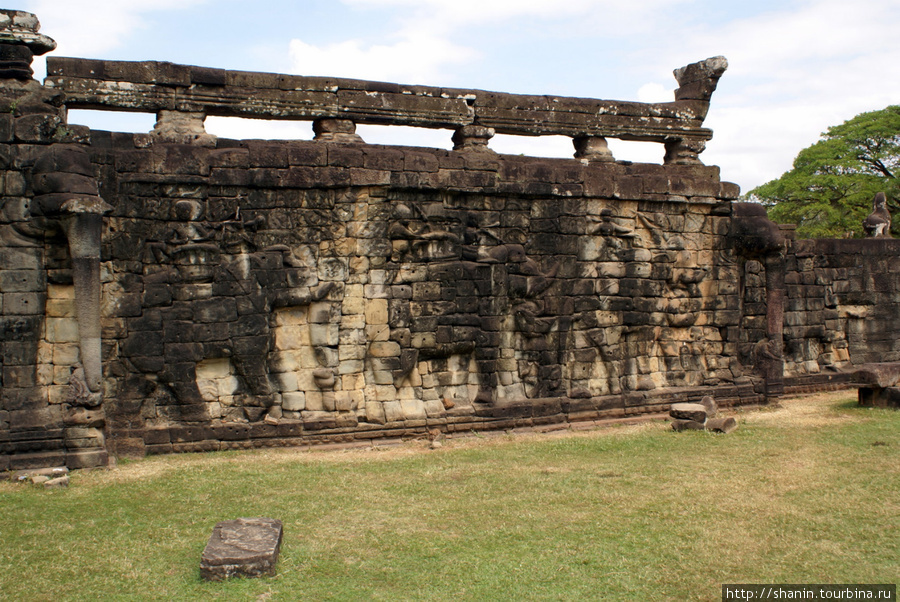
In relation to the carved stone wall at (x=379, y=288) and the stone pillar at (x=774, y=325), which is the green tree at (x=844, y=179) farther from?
the carved stone wall at (x=379, y=288)

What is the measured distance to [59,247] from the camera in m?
8.23

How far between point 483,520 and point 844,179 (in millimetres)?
23569

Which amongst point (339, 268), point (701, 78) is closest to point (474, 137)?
point (339, 268)

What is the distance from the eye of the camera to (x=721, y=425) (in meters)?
10.5

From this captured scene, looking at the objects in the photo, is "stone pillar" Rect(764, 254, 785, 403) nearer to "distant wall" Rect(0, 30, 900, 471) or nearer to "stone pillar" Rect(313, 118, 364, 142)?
"distant wall" Rect(0, 30, 900, 471)

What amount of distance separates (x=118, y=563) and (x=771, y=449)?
765cm

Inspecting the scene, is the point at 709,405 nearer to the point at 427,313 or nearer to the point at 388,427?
the point at 427,313

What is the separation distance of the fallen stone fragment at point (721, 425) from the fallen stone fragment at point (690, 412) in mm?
105

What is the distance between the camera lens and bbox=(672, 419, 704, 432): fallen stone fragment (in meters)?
10.7

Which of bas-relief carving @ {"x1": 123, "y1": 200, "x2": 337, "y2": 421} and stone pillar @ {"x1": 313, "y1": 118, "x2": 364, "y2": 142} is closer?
bas-relief carving @ {"x1": 123, "y1": 200, "x2": 337, "y2": 421}

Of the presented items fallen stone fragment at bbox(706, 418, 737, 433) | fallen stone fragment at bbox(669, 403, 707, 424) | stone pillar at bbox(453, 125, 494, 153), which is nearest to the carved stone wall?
stone pillar at bbox(453, 125, 494, 153)

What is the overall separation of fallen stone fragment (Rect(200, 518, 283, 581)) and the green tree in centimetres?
2382

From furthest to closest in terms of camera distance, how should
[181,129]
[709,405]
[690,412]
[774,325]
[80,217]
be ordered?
[774,325], [709,405], [690,412], [181,129], [80,217]

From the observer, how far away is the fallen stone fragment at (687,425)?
35.0 ft
